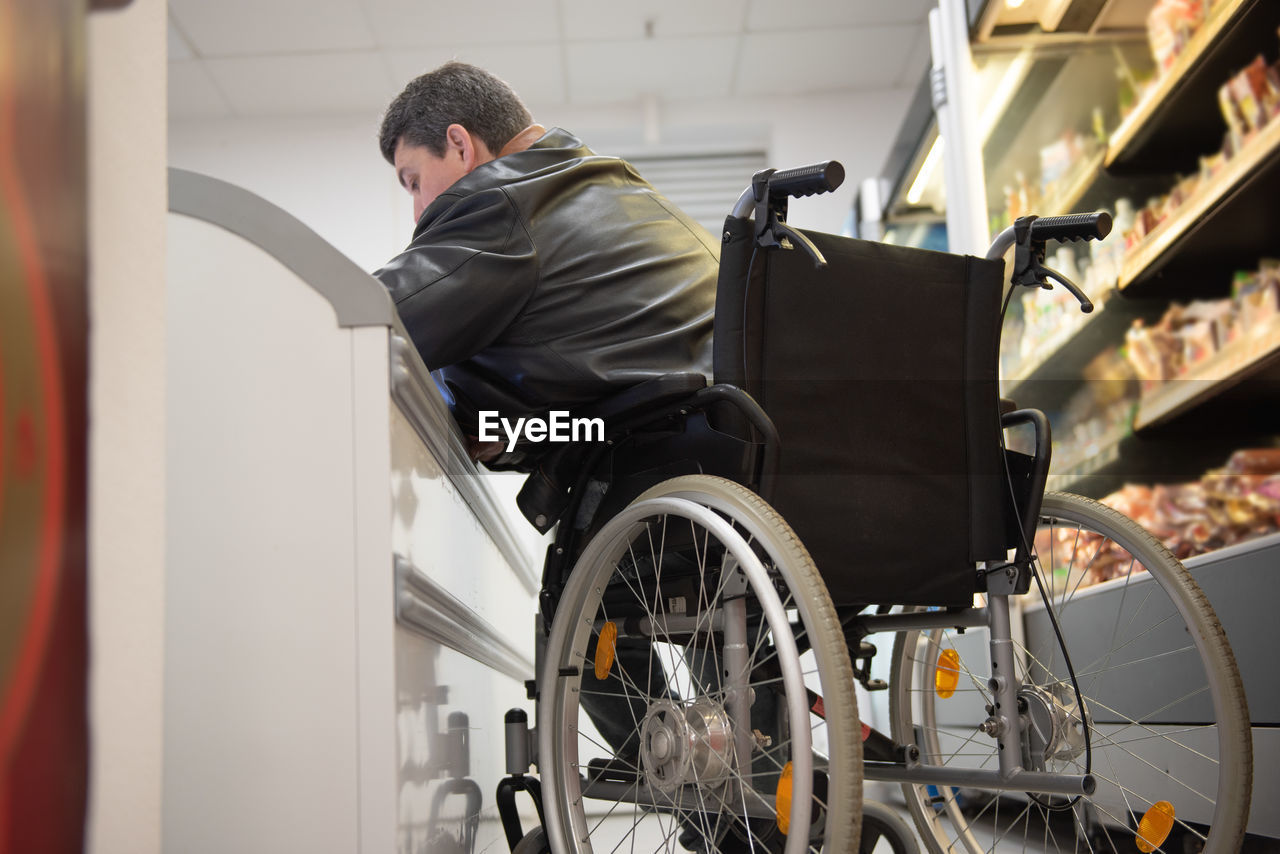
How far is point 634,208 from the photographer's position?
1.77 m

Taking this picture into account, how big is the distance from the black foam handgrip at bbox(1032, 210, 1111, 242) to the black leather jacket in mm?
498

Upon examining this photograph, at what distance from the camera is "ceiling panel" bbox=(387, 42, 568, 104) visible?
4496 millimetres

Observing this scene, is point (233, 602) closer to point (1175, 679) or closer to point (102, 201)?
point (102, 201)

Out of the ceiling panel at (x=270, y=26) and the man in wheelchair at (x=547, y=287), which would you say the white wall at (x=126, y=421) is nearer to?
the man in wheelchair at (x=547, y=287)

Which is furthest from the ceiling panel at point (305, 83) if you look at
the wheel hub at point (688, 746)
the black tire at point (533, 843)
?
the wheel hub at point (688, 746)

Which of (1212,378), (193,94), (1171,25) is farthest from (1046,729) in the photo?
(193,94)

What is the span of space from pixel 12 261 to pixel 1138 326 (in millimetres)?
2820

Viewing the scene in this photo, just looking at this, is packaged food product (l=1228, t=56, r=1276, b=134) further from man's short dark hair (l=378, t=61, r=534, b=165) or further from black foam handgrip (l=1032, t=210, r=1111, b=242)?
man's short dark hair (l=378, t=61, r=534, b=165)

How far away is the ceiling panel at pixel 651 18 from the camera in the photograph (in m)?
4.26

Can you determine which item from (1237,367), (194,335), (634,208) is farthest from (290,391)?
(1237,367)

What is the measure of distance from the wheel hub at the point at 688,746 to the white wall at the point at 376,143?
3906 millimetres

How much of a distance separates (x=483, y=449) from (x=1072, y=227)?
94 centimetres

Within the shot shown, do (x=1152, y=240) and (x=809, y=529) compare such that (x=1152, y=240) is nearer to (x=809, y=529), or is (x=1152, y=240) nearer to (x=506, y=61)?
(x=809, y=529)

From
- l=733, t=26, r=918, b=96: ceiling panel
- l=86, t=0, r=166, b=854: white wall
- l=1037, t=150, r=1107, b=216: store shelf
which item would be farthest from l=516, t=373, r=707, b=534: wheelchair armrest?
l=733, t=26, r=918, b=96: ceiling panel
